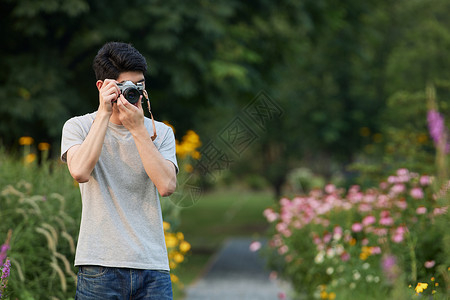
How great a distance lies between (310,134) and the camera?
1855cm

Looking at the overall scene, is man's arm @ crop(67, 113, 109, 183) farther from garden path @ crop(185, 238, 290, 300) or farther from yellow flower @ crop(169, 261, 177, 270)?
garden path @ crop(185, 238, 290, 300)

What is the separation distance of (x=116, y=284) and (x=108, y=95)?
0.72 meters

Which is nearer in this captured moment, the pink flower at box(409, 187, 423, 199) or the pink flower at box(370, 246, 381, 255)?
the pink flower at box(370, 246, 381, 255)

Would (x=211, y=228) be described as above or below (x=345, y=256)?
above

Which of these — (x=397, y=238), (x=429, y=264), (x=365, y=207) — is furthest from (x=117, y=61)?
(x=365, y=207)

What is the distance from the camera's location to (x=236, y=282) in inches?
391

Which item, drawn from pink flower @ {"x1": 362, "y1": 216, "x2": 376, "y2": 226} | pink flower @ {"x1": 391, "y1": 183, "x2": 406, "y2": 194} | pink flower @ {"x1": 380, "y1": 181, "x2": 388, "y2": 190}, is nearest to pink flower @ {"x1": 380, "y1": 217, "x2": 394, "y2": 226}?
pink flower @ {"x1": 362, "y1": 216, "x2": 376, "y2": 226}

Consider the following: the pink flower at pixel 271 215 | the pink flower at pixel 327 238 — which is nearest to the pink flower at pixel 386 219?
the pink flower at pixel 327 238

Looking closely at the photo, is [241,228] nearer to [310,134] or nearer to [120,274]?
[310,134]

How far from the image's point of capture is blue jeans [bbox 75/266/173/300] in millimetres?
2418

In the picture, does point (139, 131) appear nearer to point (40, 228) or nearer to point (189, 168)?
point (40, 228)

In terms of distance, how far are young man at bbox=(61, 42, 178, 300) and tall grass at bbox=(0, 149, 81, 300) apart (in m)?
1.54

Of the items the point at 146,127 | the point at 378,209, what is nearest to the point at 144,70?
the point at 146,127

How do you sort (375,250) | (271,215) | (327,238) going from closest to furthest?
(375,250) < (327,238) < (271,215)
